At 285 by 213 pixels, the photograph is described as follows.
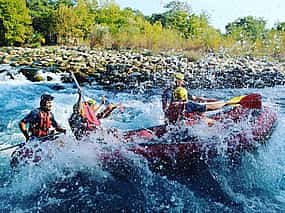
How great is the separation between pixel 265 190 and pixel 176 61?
15362 mm

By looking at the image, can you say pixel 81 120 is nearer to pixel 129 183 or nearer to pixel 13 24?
pixel 129 183

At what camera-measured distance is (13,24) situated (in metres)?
30.9

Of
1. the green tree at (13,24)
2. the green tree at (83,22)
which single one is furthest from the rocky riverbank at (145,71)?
the green tree at (83,22)

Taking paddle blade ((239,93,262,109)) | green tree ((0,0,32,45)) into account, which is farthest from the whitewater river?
green tree ((0,0,32,45))

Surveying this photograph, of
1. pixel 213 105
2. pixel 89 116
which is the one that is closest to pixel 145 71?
pixel 213 105

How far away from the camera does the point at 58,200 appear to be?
5.44 meters

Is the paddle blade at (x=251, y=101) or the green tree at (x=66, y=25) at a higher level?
the paddle blade at (x=251, y=101)

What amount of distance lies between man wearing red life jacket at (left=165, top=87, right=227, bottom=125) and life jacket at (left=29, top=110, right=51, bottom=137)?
2.11 metres

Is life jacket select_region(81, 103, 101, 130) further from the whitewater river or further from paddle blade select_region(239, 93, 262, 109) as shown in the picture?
paddle blade select_region(239, 93, 262, 109)

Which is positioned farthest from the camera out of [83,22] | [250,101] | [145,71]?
[83,22]

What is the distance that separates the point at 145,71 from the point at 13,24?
1765cm

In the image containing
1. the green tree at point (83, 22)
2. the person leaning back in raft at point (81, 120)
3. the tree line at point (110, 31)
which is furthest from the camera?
the green tree at point (83, 22)

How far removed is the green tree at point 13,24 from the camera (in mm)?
30531

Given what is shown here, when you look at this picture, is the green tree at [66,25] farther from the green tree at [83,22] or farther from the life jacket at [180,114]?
the life jacket at [180,114]
